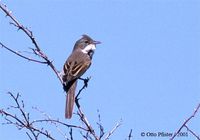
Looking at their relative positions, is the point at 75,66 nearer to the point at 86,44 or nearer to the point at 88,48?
the point at 88,48

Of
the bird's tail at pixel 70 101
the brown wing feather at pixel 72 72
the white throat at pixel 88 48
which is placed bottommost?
the bird's tail at pixel 70 101

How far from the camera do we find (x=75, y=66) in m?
6.34

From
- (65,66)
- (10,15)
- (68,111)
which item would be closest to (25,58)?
(10,15)

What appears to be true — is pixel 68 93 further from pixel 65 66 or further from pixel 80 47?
pixel 80 47

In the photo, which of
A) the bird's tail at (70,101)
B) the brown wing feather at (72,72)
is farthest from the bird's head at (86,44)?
the bird's tail at (70,101)

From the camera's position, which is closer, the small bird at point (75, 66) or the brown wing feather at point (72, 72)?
the brown wing feather at point (72, 72)

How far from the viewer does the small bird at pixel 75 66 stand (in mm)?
5227

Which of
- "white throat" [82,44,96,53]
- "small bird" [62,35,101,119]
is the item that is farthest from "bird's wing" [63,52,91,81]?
"white throat" [82,44,96,53]

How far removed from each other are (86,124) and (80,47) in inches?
145

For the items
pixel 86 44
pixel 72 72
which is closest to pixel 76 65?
pixel 72 72

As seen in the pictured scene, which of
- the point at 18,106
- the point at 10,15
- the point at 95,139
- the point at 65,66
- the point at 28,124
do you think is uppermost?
the point at 65,66

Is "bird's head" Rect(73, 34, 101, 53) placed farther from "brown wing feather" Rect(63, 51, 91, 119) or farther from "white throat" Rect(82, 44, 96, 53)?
"brown wing feather" Rect(63, 51, 91, 119)

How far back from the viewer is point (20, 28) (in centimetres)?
436

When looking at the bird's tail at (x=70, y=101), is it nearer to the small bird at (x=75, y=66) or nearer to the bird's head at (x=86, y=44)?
the small bird at (x=75, y=66)
